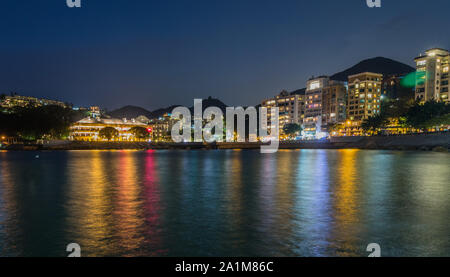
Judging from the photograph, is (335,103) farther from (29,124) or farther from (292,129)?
(29,124)

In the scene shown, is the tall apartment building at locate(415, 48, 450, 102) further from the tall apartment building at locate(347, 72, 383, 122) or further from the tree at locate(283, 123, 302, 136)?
the tree at locate(283, 123, 302, 136)

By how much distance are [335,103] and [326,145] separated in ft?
192

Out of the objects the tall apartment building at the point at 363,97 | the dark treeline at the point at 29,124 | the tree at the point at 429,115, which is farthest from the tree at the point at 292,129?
the dark treeline at the point at 29,124

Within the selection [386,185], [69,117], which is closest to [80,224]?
[386,185]

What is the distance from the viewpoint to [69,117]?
166 metres

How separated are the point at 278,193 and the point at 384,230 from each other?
9596 mm

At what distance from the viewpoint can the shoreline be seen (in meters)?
98.8

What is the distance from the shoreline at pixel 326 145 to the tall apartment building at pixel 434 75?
115 ft

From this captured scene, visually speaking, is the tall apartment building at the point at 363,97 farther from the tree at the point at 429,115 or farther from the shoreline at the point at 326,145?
the tree at the point at 429,115

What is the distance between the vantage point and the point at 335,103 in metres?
188

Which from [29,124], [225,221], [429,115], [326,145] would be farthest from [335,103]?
[225,221]

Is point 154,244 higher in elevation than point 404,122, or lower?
lower
